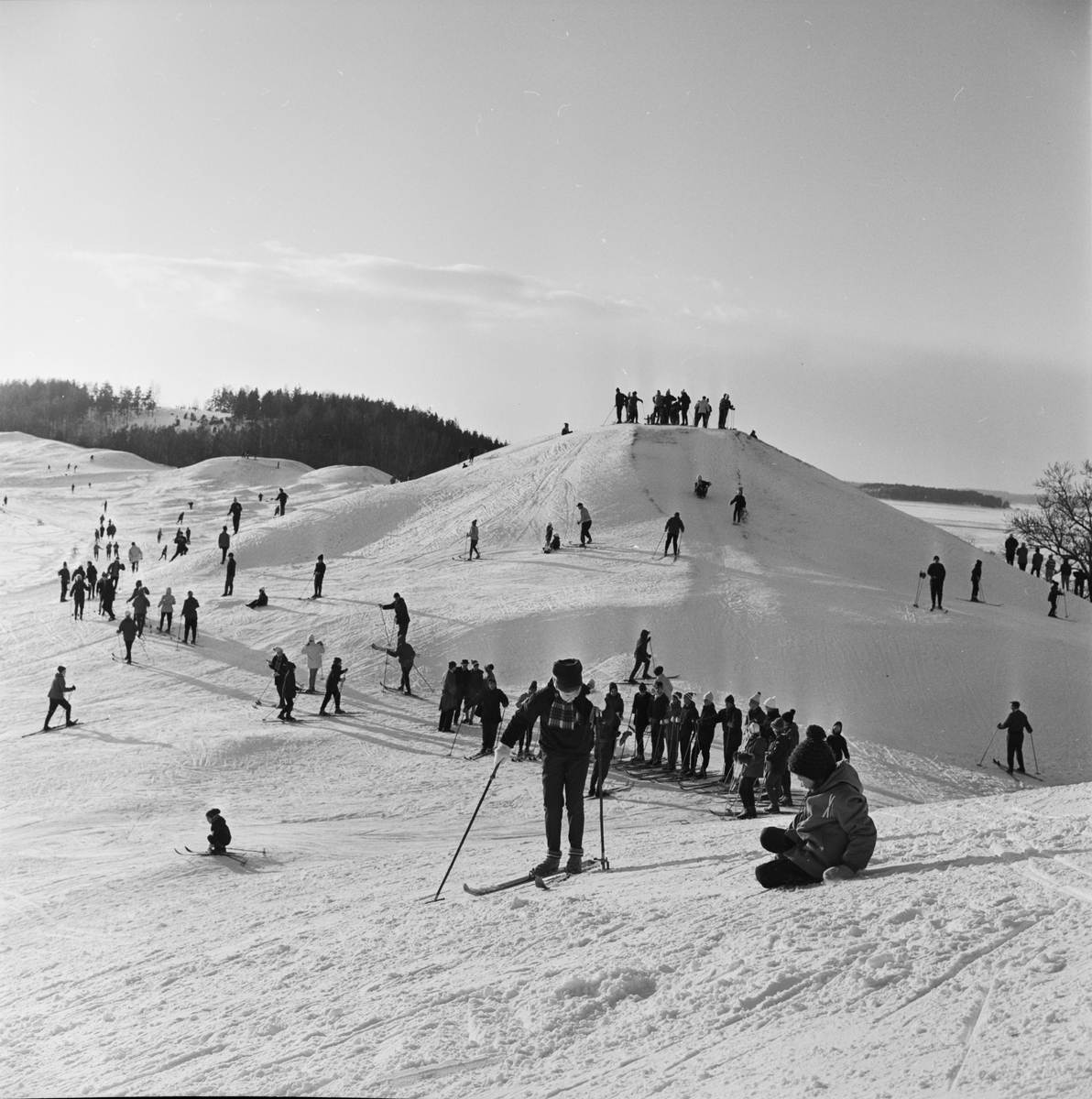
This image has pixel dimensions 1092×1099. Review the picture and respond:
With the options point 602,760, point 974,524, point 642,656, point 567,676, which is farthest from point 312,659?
point 974,524

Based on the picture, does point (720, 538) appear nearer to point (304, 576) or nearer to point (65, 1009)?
point (304, 576)

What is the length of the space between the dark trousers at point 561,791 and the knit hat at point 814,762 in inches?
75.6

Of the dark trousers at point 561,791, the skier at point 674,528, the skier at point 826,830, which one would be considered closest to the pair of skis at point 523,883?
the dark trousers at point 561,791

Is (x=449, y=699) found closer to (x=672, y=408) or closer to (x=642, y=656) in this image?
(x=642, y=656)

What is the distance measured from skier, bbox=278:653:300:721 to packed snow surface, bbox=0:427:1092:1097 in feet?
1.83

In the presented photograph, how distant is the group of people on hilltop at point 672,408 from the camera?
146 ft

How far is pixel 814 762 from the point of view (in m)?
6.41

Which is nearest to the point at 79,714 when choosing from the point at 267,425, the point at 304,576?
the point at 304,576

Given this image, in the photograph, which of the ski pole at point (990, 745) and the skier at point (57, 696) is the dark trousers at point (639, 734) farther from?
the skier at point (57, 696)

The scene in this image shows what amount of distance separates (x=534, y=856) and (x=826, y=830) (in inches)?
159

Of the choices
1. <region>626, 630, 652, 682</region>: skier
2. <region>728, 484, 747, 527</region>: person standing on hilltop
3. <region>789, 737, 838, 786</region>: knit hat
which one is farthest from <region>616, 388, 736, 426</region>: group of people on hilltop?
<region>789, 737, 838, 786</region>: knit hat

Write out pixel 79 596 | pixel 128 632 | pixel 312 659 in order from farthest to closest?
pixel 79 596, pixel 128 632, pixel 312 659

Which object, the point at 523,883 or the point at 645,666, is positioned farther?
the point at 645,666

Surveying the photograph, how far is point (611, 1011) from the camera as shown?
185 inches
